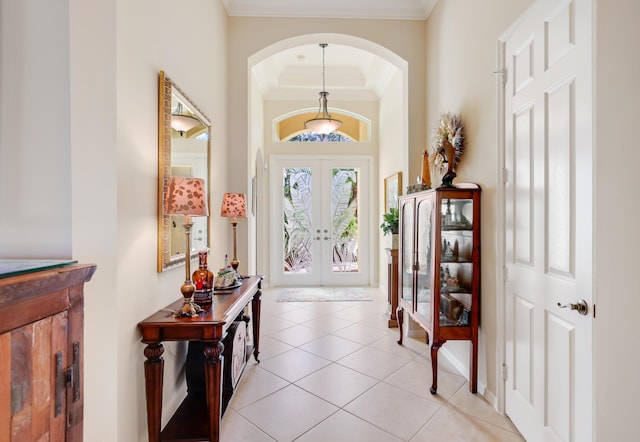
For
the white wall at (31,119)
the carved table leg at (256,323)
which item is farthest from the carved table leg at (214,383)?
the carved table leg at (256,323)

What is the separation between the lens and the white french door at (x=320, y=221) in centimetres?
643

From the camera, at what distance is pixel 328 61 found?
543cm

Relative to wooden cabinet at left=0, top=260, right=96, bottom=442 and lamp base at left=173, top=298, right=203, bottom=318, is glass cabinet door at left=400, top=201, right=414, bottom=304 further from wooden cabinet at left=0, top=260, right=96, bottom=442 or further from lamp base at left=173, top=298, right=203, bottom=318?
wooden cabinet at left=0, top=260, right=96, bottom=442

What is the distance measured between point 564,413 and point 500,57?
7.34 feet

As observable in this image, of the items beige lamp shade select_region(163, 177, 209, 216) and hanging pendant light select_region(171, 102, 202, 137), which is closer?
beige lamp shade select_region(163, 177, 209, 216)

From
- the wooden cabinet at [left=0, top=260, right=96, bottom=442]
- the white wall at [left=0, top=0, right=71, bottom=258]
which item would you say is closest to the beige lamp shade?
the white wall at [left=0, top=0, right=71, bottom=258]

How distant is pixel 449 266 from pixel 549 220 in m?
1.08

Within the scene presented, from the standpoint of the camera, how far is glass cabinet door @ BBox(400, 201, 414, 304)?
324 cm

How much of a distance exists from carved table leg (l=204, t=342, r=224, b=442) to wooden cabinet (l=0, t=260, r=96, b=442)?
0.93 m

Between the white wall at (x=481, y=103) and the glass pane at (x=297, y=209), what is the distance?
139 inches

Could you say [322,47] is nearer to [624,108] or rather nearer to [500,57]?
[500,57]

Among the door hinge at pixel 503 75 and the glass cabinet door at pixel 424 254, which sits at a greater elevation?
the door hinge at pixel 503 75

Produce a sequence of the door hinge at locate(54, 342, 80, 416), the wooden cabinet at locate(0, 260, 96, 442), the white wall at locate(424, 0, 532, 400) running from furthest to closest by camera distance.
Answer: the white wall at locate(424, 0, 532, 400), the door hinge at locate(54, 342, 80, 416), the wooden cabinet at locate(0, 260, 96, 442)

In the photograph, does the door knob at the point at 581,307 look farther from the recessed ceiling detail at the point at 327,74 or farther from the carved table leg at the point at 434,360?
the recessed ceiling detail at the point at 327,74
